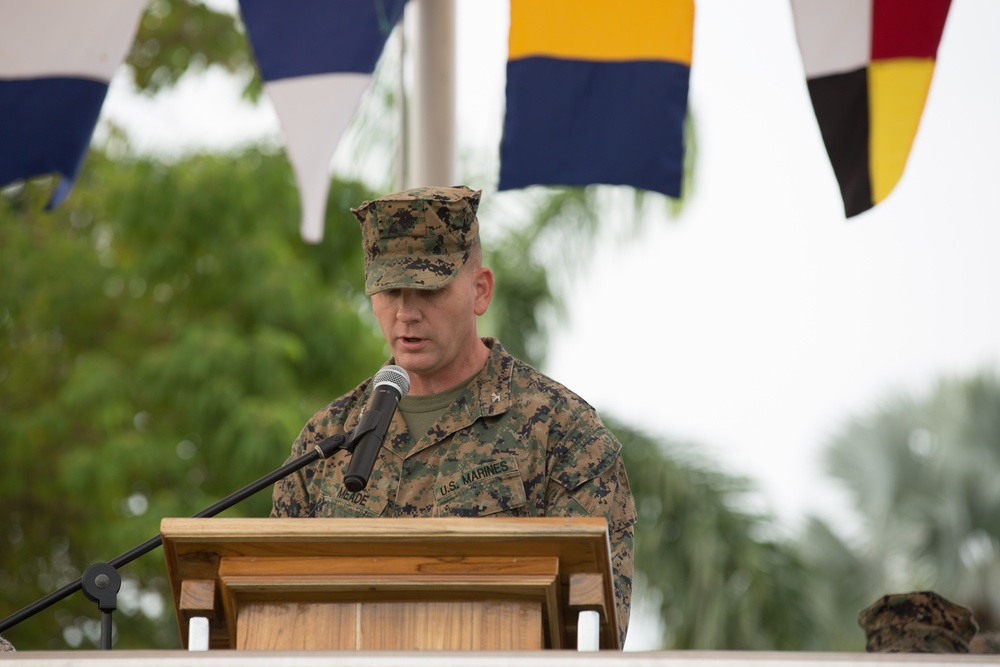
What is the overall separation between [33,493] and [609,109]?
8429 mm

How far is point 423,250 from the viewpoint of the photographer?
4.05 meters

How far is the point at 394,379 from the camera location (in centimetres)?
352

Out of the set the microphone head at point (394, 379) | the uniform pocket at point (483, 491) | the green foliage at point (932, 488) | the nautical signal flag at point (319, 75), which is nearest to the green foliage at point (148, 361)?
the nautical signal flag at point (319, 75)

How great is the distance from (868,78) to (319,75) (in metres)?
2.02

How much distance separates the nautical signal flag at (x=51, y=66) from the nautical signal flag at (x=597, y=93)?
5.21ft

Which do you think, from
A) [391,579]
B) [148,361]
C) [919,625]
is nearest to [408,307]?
[391,579]

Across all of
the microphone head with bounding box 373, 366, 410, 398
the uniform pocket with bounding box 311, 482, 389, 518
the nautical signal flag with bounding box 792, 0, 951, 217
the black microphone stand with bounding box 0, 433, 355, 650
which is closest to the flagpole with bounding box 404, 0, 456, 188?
the nautical signal flag with bounding box 792, 0, 951, 217

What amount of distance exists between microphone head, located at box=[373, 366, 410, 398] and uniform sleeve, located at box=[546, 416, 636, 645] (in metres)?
0.58

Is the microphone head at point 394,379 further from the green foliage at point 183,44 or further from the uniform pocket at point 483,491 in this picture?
the green foliage at point 183,44

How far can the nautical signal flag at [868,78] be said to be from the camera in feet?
18.7

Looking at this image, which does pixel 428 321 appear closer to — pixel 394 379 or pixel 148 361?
pixel 394 379

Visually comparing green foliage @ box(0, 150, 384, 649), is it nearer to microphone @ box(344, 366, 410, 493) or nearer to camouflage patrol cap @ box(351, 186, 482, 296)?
camouflage patrol cap @ box(351, 186, 482, 296)

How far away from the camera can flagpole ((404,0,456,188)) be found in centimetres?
597

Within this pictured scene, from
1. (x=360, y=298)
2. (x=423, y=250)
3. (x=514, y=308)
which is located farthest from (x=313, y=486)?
(x=514, y=308)
